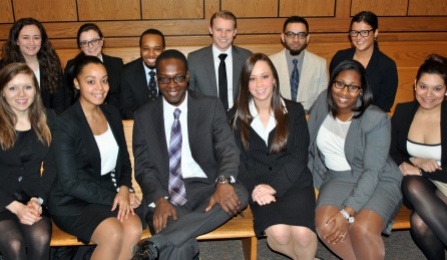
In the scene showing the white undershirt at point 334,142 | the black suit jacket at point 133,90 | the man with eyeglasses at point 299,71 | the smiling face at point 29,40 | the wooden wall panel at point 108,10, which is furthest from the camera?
the wooden wall panel at point 108,10

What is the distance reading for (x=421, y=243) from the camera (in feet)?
9.63

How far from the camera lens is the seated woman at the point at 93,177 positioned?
2.70 metres

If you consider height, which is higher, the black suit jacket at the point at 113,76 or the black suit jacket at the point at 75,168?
the black suit jacket at the point at 113,76

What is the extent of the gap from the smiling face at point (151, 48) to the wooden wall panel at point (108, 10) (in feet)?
6.86

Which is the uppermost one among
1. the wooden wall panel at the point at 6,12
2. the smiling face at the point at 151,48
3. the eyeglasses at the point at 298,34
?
the wooden wall panel at the point at 6,12

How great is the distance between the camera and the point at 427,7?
6344 millimetres

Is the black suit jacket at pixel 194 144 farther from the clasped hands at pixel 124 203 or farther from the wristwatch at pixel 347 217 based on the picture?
the wristwatch at pixel 347 217

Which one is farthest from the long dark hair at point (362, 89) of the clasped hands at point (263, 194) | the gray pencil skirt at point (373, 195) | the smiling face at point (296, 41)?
the smiling face at point (296, 41)

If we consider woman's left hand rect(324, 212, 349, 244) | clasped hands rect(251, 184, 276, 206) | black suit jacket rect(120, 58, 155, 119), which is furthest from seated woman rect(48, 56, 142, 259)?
woman's left hand rect(324, 212, 349, 244)

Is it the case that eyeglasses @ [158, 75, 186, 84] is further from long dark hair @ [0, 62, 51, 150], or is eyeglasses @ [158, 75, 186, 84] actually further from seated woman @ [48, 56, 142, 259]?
long dark hair @ [0, 62, 51, 150]

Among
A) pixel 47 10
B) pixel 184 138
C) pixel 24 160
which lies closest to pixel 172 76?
pixel 184 138

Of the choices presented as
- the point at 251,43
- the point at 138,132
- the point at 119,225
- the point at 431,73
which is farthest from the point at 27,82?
the point at 251,43

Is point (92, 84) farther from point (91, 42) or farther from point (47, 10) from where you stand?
point (47, 10)

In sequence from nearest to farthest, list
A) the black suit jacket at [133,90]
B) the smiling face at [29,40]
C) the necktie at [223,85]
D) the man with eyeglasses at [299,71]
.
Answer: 1. the smiling face at [29,40]
2. the black suit jacket at [133,90]
3. the necktie at [223,85]
4. the man with eyeglasses at [299,71]
